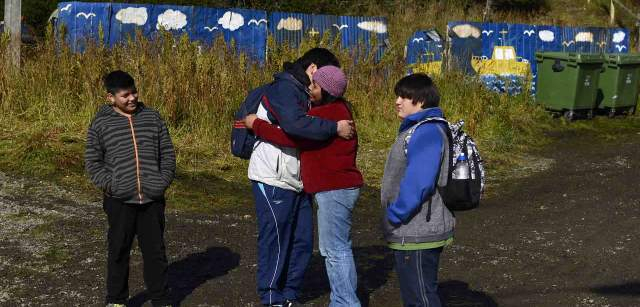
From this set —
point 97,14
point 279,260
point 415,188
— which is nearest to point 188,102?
point 97,14

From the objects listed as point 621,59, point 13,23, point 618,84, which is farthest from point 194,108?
point 621,59

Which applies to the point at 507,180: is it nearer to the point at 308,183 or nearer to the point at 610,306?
the point at 610,306

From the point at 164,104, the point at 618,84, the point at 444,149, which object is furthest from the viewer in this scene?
the point at 618,84

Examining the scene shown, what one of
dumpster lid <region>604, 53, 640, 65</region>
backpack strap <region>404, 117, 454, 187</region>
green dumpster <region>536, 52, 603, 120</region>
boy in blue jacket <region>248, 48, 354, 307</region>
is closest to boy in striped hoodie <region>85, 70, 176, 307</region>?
boy in blue jacket <region>248, 48, 354, 307</region>

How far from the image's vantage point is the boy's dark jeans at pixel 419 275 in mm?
4719

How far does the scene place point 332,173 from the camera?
5.41m

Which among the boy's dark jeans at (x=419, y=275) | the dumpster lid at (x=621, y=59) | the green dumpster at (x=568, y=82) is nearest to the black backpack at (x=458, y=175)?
the boy's dark jeans at (x=419, y=275)

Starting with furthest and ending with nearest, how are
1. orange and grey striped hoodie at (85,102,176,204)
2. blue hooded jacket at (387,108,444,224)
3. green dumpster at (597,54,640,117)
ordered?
green dumpster at (597,54,640,117)
orange and grey striped hoodie at (85,102,176,204)
blue hooded jacket at (387,108,444,224)

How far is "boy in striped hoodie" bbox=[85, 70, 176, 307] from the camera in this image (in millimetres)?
5613

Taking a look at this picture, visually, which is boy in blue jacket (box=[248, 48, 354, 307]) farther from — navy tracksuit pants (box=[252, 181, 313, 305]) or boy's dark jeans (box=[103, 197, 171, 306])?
boy's dark jeans (box=[103, 197, 171, 306])

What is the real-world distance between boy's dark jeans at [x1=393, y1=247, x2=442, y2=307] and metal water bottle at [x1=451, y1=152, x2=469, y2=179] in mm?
357

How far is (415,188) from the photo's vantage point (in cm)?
455

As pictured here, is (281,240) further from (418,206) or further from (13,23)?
(13,23)

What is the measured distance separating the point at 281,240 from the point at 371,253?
2006 millimetres
